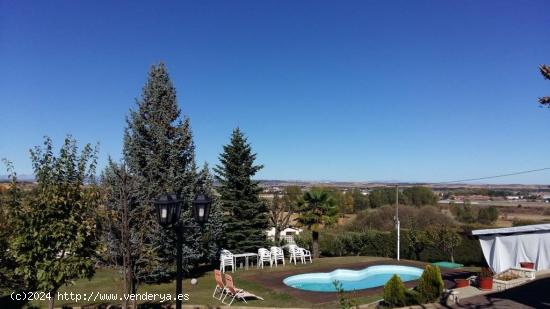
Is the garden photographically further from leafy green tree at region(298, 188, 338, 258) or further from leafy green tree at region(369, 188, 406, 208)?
leafy green tree at region(369, 188, 406, 208)

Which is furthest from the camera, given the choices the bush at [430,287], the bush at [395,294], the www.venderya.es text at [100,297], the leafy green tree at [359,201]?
the leafy green tree at [359,201]

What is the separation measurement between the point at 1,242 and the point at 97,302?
468cm

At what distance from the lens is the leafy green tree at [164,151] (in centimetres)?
1578

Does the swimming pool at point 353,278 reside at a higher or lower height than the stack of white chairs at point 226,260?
lower

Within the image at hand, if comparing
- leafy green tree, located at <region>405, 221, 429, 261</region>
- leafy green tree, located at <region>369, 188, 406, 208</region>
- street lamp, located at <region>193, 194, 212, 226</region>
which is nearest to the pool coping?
leafy green tree, located at <region>405, 221, 429, 261</region>

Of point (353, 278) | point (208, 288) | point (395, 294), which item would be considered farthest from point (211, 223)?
point (395, 294)

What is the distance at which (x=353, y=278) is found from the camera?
17016mm

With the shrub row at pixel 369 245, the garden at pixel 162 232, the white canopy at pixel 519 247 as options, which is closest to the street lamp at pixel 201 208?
the garden at pixel 162 232

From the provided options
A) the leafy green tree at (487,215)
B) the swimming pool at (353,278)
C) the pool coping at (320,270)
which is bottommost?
the leafy green tree at (487,215)

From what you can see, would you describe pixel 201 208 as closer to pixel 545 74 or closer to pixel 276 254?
pixel 545 74

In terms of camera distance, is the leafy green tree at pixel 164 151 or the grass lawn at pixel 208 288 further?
the leafy green tree at pixel 164 151

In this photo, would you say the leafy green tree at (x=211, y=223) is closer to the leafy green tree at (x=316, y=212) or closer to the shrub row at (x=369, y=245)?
the leafy green tree at (x=316, y=212)

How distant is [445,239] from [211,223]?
12370mm

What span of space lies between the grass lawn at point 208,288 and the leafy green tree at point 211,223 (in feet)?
3.39
